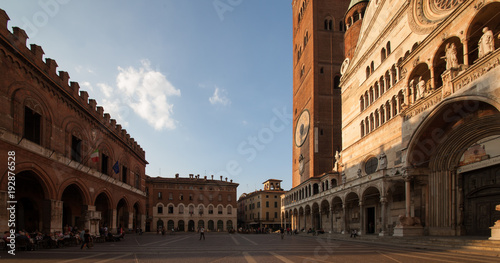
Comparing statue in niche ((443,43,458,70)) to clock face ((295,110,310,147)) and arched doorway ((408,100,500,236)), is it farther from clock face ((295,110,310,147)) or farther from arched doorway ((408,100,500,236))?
clock face ((295,110,310,147))

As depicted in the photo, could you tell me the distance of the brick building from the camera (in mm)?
18422

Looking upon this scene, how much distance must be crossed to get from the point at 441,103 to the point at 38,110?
22.9 metres

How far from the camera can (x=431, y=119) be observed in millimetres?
21453

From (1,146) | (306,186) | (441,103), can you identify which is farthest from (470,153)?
(306,186)

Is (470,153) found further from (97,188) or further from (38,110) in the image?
(97,188)

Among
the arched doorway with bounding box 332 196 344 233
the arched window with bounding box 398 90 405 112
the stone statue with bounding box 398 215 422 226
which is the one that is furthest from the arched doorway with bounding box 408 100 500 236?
the arched doorway with bounding box 332 196 344 233

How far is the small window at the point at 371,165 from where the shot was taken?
103ft

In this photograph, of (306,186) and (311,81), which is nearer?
(306,186)

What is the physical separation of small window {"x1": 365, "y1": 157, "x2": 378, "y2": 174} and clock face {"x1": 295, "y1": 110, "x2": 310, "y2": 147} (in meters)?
23.4

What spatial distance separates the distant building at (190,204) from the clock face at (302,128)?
23.7 meters

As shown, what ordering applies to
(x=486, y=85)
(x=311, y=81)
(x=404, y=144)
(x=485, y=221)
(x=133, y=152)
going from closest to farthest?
(x=486, y=85) < (x=485, y=221) < (x=404, y=144) < (x=133, y=152) < (x=311, y=81)

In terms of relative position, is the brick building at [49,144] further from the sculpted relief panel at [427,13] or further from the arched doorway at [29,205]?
the sculpted relief panel at [427,13]

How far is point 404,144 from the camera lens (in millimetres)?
24156

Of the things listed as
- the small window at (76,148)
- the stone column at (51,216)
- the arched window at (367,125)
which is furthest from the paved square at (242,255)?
the arched window at (367,125)
